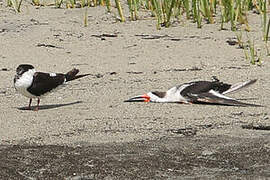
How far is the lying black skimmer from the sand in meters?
0.06

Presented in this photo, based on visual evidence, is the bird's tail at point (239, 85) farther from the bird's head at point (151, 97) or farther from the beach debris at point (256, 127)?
the beach debris at point (256, 127)

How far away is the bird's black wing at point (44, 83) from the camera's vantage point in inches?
202

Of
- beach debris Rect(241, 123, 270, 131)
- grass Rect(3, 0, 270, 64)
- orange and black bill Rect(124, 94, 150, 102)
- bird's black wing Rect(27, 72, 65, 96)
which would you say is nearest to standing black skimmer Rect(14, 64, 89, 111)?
bird's black wing Rect(27, 72, 65, 96)

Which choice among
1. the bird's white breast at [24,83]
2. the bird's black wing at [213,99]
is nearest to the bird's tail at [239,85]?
the bird's black wing at [213,99]

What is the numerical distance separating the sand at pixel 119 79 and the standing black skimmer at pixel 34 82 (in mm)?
132

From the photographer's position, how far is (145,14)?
8.15 m

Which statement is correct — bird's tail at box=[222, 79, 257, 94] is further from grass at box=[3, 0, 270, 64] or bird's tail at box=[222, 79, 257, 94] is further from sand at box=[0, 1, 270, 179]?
grass at box=[3, 0, 270, 64]

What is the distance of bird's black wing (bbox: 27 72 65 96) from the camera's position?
5.14 metres

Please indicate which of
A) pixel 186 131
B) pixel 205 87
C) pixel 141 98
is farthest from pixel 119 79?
pixel 186 131

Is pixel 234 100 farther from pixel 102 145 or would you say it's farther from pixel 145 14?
pixel 145 14

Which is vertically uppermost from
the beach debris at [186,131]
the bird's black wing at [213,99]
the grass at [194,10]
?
the grass at [194,10]

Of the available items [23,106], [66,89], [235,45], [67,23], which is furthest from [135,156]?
[67,23]

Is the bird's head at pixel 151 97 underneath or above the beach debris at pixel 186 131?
underneath

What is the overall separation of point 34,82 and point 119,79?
39.3 inches
